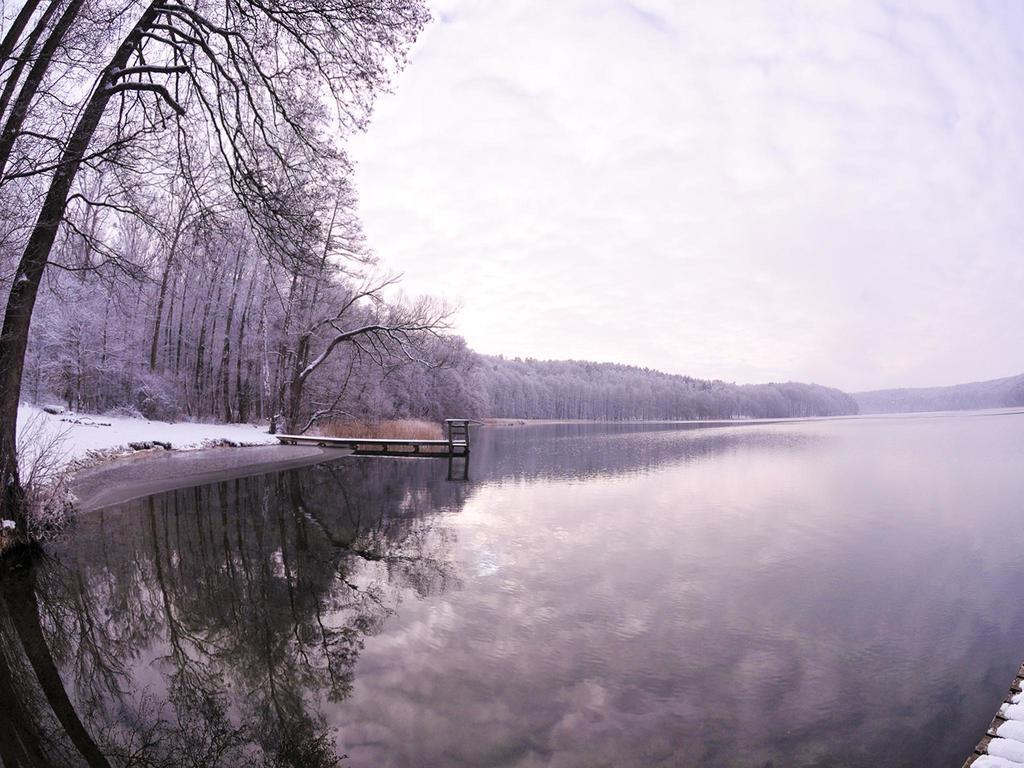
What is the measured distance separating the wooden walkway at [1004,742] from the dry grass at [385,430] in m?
25.3

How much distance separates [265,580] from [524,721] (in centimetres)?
407

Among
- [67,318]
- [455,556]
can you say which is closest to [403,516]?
[455,556]

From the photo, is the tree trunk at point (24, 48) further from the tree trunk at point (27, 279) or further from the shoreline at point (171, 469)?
the shoreline at point (171, 469)

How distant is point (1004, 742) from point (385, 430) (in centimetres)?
2615

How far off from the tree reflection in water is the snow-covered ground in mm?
5828

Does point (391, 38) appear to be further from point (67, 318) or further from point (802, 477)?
point (67, 318)

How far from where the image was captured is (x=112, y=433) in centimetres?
1859

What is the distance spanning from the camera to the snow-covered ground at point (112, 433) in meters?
15.0

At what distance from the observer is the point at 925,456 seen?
25984 millimetres

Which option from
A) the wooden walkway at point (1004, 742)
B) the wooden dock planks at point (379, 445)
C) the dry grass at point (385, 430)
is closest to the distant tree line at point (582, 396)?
the dry grass at point (385, 430)

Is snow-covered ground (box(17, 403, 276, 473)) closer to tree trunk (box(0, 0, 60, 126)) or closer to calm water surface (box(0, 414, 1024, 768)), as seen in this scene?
calm water surface (box(0, 414, 1024, 768))

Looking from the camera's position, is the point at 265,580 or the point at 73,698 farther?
the point at 265,580

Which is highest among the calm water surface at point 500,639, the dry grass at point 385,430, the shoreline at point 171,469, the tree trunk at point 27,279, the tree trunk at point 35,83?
the tree trunk at point 35,83

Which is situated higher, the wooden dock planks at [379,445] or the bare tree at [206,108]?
the bare tree at [206,108]
